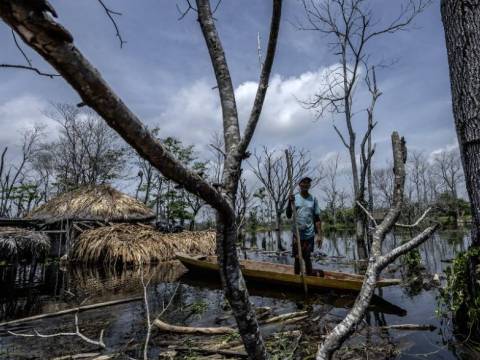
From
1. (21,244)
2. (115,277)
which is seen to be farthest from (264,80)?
(115,277)

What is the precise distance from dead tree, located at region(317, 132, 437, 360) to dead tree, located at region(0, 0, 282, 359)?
0.56 m

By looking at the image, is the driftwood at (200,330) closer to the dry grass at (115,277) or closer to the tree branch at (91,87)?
the dry grass at (115,277)

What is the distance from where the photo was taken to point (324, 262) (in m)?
14.3

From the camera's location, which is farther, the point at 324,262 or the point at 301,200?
the point at 324,262


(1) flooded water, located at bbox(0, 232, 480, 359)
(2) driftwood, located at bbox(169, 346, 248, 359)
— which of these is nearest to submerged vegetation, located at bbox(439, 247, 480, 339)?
(1) flooded water, located at bbox(0, 232, 480, 359)

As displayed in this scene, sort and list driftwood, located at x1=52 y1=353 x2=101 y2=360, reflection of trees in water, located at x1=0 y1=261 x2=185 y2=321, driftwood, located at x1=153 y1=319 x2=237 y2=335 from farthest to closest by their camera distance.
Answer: reflection of trees in water, located at x1=0 y1=261 x2=185 y2=321, driftwood, located at x1=153 y1=319 x2=237 y2=335, driftwood, located at x1=52 y1=353 x2=101 y2=360

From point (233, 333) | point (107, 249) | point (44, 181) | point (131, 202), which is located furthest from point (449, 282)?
point (44, 181)

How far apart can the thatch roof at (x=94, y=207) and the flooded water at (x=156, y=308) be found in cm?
507

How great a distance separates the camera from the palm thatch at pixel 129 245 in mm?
13570

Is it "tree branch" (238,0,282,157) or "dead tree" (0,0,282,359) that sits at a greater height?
"tree branch" (238,0,282,157)

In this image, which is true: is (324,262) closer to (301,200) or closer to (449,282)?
(301,200)

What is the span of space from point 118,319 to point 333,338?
486cm

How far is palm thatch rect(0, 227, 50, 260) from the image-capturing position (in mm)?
9211

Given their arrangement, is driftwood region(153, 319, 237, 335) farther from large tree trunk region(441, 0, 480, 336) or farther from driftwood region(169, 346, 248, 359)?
large tree trunk region(441, 0, 480, 336)
